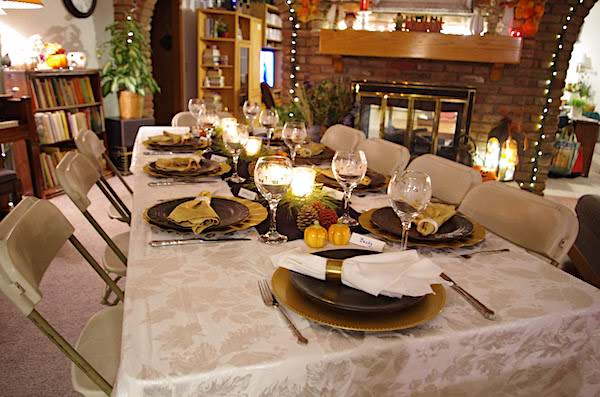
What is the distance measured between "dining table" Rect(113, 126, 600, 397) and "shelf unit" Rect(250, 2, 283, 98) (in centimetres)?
696

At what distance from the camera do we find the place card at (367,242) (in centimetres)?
123

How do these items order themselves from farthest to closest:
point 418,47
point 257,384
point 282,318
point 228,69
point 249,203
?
1. point 228,69
2. point 418,47
3. point 249,203
4. point 282,318
5. point 257,384

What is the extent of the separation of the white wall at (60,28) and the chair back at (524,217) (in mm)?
3822

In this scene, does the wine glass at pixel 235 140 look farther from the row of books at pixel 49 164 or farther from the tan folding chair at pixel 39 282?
the row of books at pixel 49 164

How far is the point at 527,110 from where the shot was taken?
4.64m

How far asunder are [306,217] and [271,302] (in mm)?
455

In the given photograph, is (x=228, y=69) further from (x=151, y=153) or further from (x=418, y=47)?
(x=151, y=153)

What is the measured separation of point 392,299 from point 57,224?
0.95m

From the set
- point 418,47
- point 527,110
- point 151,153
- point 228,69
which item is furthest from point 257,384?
point 228,69

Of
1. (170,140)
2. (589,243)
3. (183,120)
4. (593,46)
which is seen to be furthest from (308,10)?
(593,46)

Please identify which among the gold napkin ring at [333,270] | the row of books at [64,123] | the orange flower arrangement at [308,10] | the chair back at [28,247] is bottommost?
the row of books at [64,123]

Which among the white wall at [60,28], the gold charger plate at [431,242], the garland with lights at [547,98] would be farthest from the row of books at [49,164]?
the garland with lights at [547,98]

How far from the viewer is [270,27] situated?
866 centimetres

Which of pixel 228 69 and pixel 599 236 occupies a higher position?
pixel 228 69
